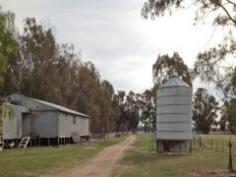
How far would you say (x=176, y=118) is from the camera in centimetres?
4006

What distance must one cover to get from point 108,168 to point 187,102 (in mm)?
15239

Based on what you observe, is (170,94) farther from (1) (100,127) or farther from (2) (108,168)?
(1) (100,127)

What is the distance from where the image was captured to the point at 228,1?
65.6ft

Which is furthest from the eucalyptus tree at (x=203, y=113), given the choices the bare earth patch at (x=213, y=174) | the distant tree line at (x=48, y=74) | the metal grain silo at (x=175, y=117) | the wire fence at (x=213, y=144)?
the bare earth patch at (x=213, y=174)

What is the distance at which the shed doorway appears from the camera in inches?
2089

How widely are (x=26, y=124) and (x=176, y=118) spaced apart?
19.5 metres

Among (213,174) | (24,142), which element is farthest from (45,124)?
(213,174)

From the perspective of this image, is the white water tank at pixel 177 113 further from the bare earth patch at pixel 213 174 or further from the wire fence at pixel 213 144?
the bare earth patch at pixel 213 174

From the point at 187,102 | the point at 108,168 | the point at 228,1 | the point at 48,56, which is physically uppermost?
the point at 48,56

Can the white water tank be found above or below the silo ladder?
above

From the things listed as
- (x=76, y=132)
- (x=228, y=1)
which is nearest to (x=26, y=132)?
(x=76, y=132)

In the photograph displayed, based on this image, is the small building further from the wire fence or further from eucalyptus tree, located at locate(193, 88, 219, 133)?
eucalyptus tree, located at locate(193, 88, 219, 133)

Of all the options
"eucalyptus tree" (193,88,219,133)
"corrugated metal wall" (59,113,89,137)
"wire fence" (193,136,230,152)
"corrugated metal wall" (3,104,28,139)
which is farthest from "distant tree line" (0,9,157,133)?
"eucalyptus tree" (193,88,219,133)

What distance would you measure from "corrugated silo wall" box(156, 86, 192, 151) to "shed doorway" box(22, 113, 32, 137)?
17383 millimetres
